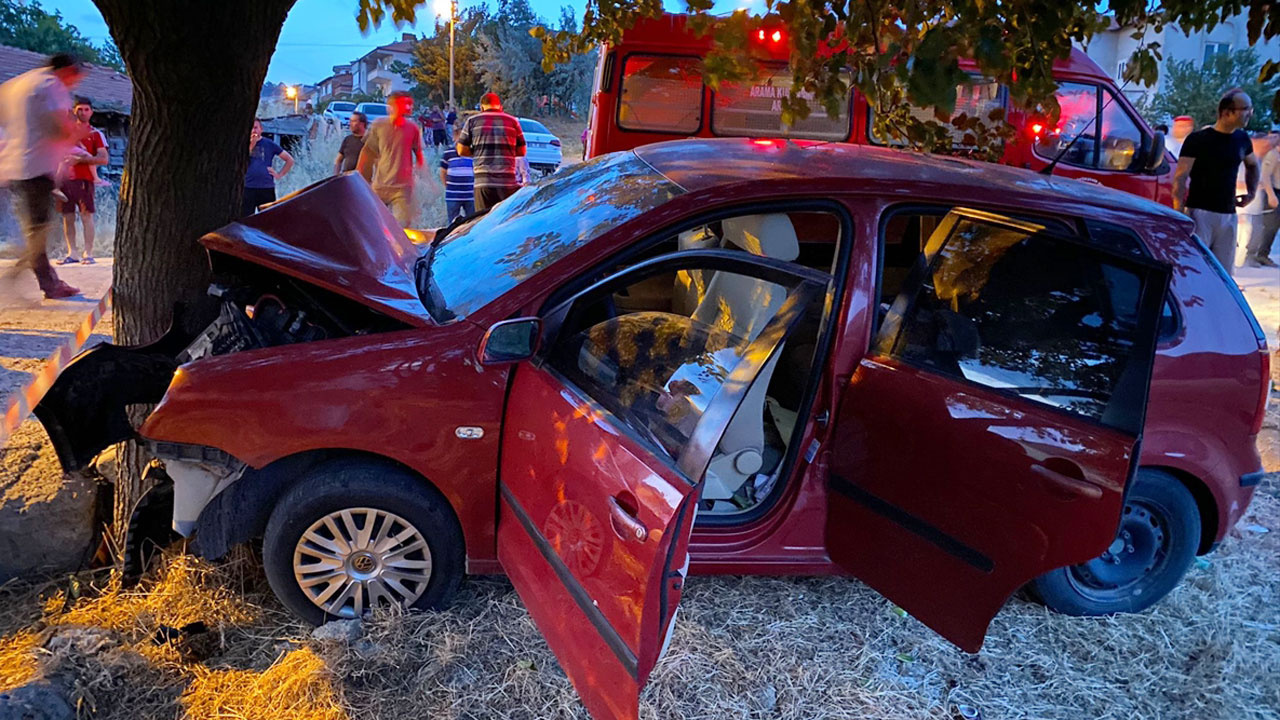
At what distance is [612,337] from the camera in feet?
8.75

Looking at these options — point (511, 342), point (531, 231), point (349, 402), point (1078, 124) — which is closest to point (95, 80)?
point (1078, 124)

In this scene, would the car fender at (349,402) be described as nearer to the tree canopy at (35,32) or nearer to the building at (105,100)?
the building at (105,100)

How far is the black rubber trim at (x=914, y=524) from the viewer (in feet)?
8.13

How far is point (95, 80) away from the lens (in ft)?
80.5

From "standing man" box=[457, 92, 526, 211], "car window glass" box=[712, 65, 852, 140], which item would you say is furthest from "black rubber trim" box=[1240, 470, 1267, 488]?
"standing man" box=[457, 92, 526, 211]

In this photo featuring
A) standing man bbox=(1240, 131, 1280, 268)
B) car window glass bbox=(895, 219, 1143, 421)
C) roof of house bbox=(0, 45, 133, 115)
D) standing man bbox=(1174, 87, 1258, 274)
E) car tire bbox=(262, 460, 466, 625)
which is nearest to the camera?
car window glass bbox=(895, 219, 1143, 421)

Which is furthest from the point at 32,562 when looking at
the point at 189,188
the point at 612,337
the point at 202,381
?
the point at 612,337

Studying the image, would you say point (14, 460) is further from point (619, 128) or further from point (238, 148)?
point (619, 128)

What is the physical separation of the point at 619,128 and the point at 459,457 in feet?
17.6

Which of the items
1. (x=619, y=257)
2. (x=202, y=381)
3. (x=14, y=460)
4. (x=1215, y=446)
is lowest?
(x=14, y=460)

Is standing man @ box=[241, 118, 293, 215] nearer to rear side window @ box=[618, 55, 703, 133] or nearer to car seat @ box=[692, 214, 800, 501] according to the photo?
rear side window @ box=[618, 55, 703, 133]

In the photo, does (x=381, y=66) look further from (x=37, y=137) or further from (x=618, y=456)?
(x=618, y=456)

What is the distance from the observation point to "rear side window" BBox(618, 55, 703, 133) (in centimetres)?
741

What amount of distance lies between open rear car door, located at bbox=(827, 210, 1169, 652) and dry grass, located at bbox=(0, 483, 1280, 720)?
45 centimetres
